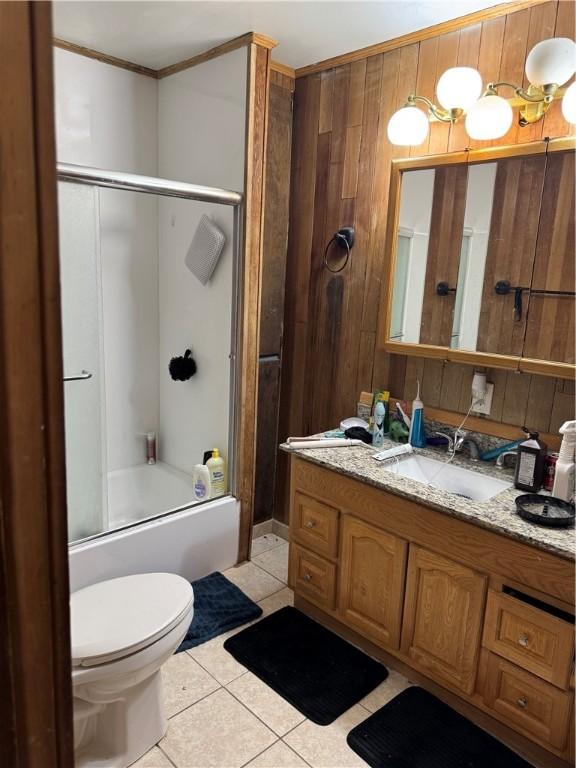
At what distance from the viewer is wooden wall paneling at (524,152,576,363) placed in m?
1.83

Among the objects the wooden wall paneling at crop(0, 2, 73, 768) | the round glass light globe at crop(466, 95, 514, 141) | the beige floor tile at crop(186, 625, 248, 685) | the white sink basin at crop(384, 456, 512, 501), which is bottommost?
the beige floor tile at crop(186, 625, 248, 685)

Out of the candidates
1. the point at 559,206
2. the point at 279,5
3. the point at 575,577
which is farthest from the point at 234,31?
the point at 575,577

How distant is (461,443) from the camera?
2.20 m

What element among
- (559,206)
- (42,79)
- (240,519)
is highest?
(559,206)

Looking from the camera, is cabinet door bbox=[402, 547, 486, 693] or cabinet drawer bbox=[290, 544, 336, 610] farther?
cabinet drawer bbox=[290, 544, 336, 610]

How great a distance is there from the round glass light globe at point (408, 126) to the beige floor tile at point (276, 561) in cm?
204

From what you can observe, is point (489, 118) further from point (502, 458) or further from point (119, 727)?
point (119, 727)

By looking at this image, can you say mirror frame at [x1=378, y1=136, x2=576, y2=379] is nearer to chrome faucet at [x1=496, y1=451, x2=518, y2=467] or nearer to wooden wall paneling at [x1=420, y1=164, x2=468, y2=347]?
wooden wall paneling at [x1=420, y1=164, x2=468, y2=347]

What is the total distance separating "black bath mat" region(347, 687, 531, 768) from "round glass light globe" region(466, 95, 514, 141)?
2.03m

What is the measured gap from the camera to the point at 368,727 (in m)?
1.84

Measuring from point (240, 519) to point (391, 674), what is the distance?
3.28 ft

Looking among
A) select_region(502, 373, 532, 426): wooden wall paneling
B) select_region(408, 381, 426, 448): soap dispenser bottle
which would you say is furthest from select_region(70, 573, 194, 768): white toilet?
select_region(502, 373, 532, 426): wooden wall paneling

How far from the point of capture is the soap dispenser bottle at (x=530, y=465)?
6.09 feet

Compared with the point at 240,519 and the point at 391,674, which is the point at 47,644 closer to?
the point at 391,674
